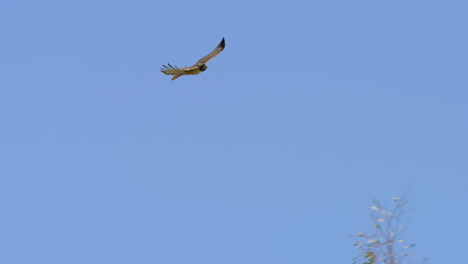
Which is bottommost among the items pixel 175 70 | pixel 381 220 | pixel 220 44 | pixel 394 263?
pixel 394 263

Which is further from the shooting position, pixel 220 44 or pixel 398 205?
pixel 220 44

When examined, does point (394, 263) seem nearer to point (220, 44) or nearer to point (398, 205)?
point (398, 205)

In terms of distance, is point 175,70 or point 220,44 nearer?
point 175,70

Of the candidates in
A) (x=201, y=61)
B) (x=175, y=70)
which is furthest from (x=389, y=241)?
(x=201, y=61)

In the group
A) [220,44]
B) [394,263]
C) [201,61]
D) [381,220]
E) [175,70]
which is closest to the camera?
[394,263]

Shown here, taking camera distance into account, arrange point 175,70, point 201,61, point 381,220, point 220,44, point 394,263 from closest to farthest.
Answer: point 394,263
point 381,220
point 175,70
point 201,61
point 220,44

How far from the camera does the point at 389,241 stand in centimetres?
1083

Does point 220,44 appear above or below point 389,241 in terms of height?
above

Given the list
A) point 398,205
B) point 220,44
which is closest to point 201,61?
point 220,44

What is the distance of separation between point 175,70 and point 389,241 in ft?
24.9

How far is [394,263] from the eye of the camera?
10508mm

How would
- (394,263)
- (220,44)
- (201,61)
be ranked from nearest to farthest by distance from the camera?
(394,263), (201,61), (220,44)

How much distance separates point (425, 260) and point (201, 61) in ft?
30.2

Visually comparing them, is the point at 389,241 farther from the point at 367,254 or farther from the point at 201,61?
the point at 201,61
